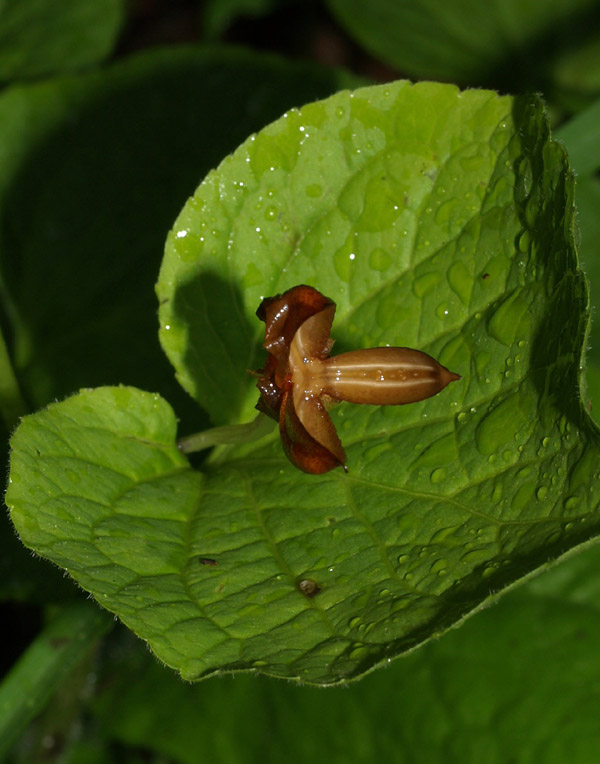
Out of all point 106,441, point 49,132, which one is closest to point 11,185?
point 49,132

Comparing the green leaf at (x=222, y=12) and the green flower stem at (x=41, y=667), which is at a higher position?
the green leaf at (x=222, y=12)

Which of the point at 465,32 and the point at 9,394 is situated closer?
the point at 9,394

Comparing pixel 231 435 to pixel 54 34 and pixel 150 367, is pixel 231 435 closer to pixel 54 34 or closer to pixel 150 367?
pixel 150 367

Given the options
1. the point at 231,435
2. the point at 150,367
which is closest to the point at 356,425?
the point at 231,435

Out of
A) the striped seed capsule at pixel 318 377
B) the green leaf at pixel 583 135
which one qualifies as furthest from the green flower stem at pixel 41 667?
the green leaf at pixel 583 135

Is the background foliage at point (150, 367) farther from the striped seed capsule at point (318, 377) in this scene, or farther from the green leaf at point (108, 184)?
the striped seed capsule at point (318, 377)

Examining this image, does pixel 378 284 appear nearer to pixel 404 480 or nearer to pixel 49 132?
pixel 404 480
